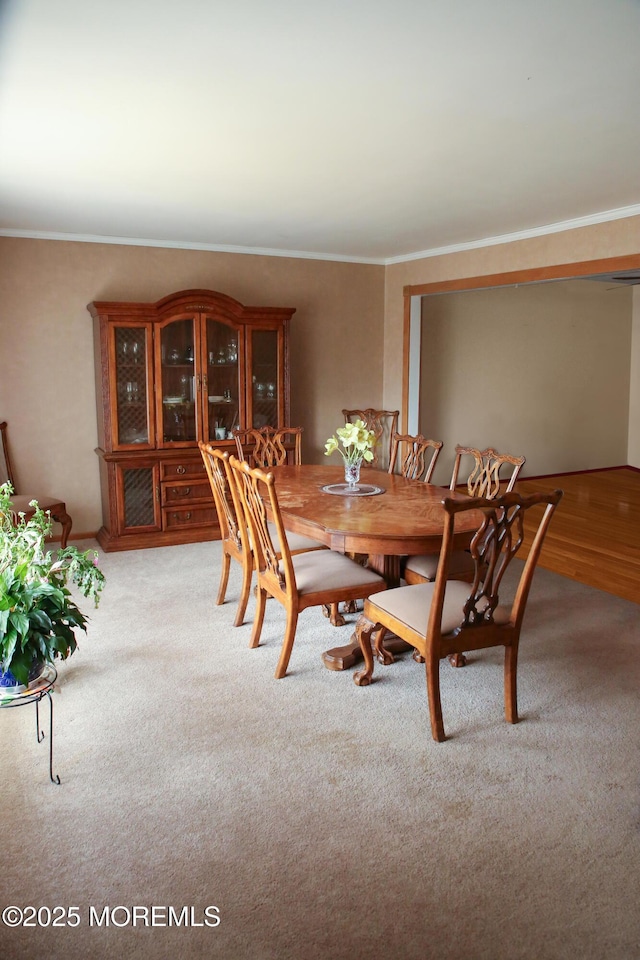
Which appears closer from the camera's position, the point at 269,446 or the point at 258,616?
the point at 258,616

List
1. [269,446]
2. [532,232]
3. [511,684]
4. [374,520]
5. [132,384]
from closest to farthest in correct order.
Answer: [511,684]
[374,520]
[532,232]
[269,446]
[132,384]

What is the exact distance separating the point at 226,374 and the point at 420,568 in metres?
2.68

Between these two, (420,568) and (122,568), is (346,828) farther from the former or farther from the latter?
(122,568)

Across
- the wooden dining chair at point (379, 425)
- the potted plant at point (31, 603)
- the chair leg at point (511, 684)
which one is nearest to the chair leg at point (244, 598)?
the potted plant at point (31, 603)

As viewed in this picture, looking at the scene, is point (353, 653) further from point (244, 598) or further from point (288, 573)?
point (244, 598)

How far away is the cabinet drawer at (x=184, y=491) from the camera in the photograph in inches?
207

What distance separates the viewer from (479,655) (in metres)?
3.41

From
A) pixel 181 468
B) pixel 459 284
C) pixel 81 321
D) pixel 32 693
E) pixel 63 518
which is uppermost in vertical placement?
pixel 459 284

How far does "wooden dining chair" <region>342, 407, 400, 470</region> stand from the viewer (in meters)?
6.34

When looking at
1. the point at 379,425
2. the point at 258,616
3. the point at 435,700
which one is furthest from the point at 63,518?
the point at 435,700

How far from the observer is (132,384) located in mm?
5125

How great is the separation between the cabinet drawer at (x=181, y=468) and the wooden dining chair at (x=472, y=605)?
2.70 meters

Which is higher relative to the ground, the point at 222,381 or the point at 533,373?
the point at 533,373

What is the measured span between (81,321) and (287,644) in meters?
3.37
